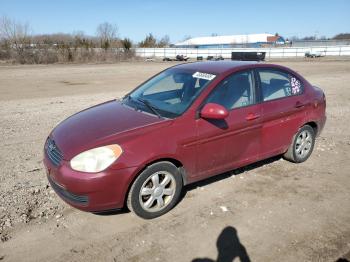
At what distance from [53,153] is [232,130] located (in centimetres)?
216

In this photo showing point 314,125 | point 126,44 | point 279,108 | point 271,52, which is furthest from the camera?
point 271,52

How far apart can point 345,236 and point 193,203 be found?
1.72 metres

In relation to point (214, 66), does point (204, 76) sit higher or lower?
lower

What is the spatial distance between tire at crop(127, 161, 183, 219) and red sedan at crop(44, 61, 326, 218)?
11mm

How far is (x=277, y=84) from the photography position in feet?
16.7

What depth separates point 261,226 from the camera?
3.83 m

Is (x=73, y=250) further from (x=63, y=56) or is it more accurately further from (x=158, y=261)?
(x=63, y=56)

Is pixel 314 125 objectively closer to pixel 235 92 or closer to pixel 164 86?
pixel 235 92

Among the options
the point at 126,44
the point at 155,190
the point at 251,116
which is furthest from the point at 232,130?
the point at 126,44

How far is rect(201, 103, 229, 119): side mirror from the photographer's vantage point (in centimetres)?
393

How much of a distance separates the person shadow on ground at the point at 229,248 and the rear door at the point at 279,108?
5.32 feet

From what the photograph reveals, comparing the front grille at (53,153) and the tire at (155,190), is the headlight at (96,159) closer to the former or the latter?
the front grille at (53,153)

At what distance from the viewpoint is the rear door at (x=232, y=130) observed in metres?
4.14

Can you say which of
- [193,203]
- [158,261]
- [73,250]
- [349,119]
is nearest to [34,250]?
[73,250]
